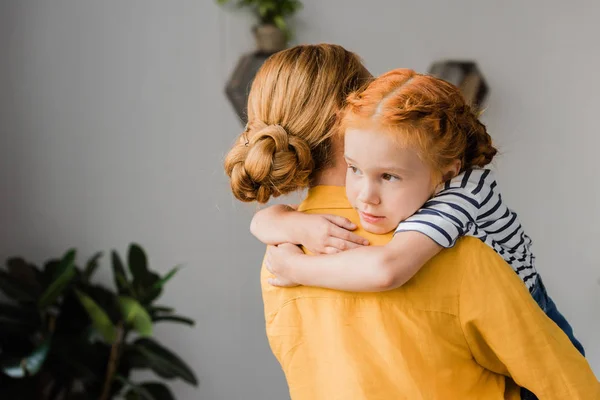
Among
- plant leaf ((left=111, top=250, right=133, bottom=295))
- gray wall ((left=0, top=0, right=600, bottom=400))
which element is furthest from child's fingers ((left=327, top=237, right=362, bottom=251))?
gray wall ((left=0, top=0, right=600, bottom=400))

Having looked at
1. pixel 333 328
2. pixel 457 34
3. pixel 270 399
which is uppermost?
pixel 457 34

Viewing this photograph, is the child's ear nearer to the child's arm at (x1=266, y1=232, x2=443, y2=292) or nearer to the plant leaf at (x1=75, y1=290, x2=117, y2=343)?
the child's arm at (x1=266, y1=232, x2=443, y2=292)

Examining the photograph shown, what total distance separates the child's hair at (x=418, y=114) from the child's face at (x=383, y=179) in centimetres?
1

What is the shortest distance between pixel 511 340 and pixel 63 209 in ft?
→ 6.89

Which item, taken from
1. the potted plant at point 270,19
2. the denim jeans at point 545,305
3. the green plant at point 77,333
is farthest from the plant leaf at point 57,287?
the denim jeans at point 545,305

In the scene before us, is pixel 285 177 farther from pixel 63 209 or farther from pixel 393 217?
pixel 63 209

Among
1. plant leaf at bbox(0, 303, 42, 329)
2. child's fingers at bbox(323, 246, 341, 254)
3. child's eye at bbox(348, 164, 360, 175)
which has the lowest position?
plant leaf at bbox(0, 303, 42, 329)

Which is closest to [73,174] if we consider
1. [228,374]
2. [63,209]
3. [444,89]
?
[63,209]

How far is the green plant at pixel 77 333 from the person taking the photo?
2264mm

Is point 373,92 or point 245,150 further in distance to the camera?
point 245,150

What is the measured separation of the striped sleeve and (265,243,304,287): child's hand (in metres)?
0.18

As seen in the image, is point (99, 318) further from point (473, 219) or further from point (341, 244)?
point (473, 219)

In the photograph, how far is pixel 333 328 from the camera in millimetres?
950

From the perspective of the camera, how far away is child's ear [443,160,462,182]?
0.93 meters
